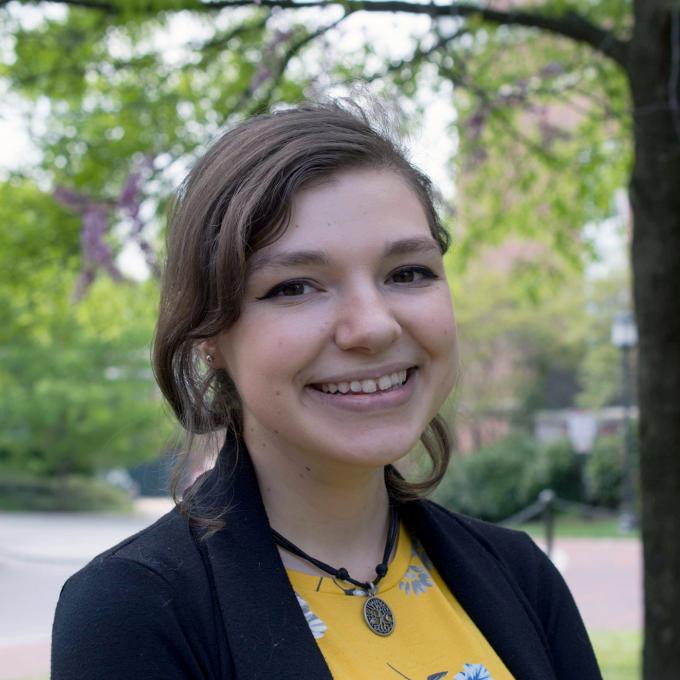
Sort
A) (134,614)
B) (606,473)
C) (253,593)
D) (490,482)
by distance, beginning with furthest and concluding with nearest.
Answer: (490,482) → (606,473) → (253,593) → (134,614)

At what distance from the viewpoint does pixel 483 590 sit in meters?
1.81

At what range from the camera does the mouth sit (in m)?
1.60

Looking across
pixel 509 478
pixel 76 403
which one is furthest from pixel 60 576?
pixel 509 478

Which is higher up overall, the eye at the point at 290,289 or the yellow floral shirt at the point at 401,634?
the eye at the point at 290,289

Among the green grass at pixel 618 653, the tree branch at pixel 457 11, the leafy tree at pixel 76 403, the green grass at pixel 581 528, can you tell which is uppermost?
the tree branch at pixel 457 11

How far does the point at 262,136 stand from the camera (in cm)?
168

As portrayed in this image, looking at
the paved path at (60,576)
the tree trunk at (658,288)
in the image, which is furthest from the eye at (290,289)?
the paved path at (60,576)

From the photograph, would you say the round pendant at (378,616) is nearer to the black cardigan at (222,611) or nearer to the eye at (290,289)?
the black cardigan at (222,611)

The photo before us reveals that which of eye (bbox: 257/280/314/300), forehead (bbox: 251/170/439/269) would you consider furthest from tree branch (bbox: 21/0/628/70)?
eye (bbox: 257/280/314/300)

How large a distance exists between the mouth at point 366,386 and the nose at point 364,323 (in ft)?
0.18

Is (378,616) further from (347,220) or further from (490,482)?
(490,482)

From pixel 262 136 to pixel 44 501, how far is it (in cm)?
2892

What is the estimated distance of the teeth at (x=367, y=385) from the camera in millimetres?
1604

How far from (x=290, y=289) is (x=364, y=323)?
0.44ft
